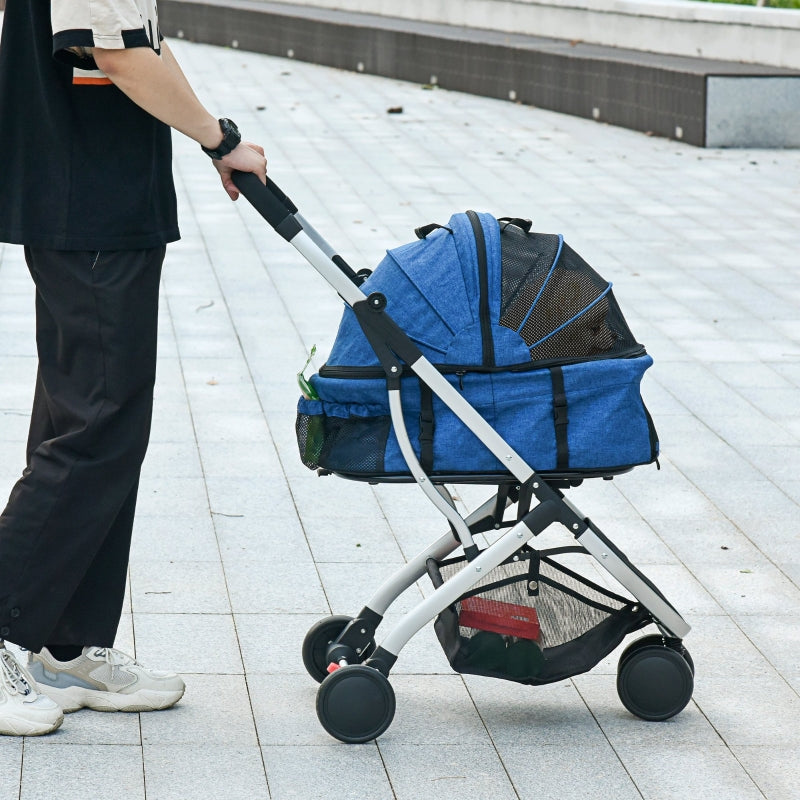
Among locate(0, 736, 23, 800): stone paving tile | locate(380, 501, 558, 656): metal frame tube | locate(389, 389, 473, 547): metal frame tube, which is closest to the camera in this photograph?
locate(0, 736, 23, 800): stone paving tile

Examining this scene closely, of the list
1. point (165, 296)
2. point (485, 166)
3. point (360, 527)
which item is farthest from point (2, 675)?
point (485, 166)

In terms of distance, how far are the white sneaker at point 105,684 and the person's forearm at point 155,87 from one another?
4.22ft

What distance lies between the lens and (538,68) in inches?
626

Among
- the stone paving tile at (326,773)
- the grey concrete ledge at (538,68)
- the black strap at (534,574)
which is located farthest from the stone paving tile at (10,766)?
the grey concrete ledge at (538,68)

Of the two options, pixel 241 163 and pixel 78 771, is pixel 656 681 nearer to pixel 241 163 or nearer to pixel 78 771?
pixel 78 771

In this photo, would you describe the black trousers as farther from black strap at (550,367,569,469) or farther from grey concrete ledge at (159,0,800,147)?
grey concrete ledge at (159,0,800,147)

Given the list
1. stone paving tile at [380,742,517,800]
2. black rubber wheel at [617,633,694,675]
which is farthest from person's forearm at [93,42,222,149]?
black rubber wheel at [617,633,694,675]

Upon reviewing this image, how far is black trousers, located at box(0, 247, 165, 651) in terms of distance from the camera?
3.26m

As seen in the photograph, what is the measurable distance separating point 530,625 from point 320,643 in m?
0.53

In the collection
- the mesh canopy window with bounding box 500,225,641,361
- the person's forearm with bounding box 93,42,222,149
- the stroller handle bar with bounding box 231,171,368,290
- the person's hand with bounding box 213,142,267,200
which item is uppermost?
the person's forearm with bounding box 93,42,222,149

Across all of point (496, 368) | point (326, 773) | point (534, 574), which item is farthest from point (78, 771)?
point (496, 368)

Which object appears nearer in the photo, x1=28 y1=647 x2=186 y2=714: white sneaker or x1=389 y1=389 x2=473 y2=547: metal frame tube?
x1=389 y1=389 x2=473 y2=547: metal frame tube

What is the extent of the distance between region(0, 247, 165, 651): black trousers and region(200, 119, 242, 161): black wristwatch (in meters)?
0.28

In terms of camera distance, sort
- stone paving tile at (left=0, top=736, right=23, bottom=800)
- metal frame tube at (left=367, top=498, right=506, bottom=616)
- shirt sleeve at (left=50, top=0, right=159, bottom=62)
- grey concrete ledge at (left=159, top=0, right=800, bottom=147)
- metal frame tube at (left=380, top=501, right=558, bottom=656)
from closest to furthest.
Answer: shirt sleeve at (left=50, top=0, right=159, bottom=62)
stone paving tile at (left=0, top=736, right=23, bottom=800)
metal frame tube at (left=380, top=501, right=558, bottom=656)
metal frame tube at (left=367, top=498, right=506, bottom=616)
grey concrete ledge at (left=159, top=0, right=800, bottom=147)
